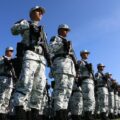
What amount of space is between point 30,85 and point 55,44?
1994 millimetres

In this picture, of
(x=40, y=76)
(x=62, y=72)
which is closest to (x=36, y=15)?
(x=40, y=76)

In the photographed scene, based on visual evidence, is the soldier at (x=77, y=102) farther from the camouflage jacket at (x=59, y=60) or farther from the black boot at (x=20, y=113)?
the black boot at (x=20, y=113)

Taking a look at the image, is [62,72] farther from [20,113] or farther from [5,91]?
[5,91]

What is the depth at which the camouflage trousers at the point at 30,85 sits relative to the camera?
20.0ft

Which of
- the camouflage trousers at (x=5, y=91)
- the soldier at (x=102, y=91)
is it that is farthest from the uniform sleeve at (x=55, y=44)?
the soldier at (x=102, y=91)

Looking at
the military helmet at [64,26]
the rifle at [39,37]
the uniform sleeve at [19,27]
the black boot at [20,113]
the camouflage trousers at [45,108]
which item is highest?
the military helmet at [64,26]

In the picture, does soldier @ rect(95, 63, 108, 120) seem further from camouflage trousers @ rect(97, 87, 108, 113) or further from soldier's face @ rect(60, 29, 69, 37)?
soldier's face @ rect(60, 29, 69, 37)

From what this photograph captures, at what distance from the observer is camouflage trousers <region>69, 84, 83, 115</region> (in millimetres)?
10293

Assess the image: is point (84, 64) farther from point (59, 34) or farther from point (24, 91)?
point (24, 91)

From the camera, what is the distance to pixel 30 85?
6.23 m

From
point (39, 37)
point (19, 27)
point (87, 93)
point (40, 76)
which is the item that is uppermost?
point (19, 27)

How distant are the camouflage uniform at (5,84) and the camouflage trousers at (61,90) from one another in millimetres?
2602

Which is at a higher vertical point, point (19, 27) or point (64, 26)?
point (64, 26)

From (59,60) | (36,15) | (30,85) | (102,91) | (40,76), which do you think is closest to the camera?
(30,85)
